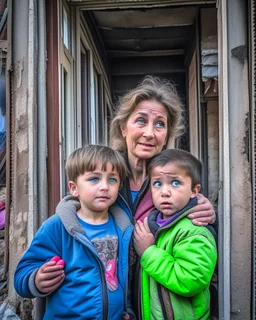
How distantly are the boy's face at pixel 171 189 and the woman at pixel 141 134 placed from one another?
123 mm

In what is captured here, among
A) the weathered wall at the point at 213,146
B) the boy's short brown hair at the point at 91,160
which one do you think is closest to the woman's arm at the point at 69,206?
the boy's short brown hair at the point at 91,160

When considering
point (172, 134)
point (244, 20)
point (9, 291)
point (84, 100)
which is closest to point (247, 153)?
point (172, 134)

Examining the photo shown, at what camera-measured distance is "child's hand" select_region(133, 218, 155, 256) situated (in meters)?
1.71

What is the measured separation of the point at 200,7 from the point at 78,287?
3534 mm

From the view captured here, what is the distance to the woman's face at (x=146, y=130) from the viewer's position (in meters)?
1.97

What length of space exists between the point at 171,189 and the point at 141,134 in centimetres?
41

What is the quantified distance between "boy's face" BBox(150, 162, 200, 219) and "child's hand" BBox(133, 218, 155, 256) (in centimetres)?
12

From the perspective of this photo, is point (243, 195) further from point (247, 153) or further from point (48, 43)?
point (48, 43)

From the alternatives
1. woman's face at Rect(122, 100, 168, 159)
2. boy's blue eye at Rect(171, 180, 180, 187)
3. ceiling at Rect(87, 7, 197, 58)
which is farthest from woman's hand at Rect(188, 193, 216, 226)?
ceiling at Rect(87, 7, 197, 58)

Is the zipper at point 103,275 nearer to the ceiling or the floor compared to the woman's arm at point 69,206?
nearer to the floor

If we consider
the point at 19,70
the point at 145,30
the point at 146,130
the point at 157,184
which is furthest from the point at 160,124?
the point at 145,30

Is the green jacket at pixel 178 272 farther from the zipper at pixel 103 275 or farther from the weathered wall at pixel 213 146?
the weathered wall at pixel 213 146

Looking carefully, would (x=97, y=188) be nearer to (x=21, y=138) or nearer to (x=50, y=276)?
(x=50, y=276)

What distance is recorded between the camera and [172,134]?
2.23 m
